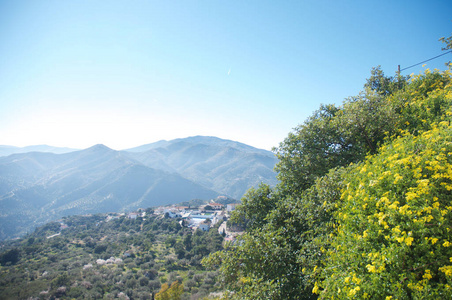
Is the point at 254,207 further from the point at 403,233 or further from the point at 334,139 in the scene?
the point at 403,233

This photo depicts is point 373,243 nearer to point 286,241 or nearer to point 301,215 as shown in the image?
point 301,215

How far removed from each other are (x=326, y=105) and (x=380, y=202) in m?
7.82

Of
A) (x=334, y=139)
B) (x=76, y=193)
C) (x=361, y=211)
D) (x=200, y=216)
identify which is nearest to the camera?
(x=361, y=211)

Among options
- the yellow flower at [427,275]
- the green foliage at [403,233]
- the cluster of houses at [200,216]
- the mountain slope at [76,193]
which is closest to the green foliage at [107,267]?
the cluster of houses at [200,216]

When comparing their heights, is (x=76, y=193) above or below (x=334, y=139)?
below

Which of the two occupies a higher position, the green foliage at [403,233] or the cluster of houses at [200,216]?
the green foliage at [403,233]

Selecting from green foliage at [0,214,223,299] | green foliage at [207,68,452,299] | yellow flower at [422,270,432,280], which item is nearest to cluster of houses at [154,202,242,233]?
green foliage at [0,214,223,299]

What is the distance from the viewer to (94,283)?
3097cm

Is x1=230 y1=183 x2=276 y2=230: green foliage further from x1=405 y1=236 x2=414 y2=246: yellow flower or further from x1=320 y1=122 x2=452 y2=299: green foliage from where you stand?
x1=405 y1=236 x2=414 y2=246: yellow flower

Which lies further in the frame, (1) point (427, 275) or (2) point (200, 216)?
(2) point (200, 216)

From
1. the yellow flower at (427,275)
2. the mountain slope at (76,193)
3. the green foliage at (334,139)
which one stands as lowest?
the mountain slope at (76,193)

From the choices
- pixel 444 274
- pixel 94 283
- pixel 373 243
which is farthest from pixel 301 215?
pixel 94 283

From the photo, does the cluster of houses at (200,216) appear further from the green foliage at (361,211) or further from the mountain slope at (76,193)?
the mountain slope at (76,193)

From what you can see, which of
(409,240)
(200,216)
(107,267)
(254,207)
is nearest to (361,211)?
(409,240)
